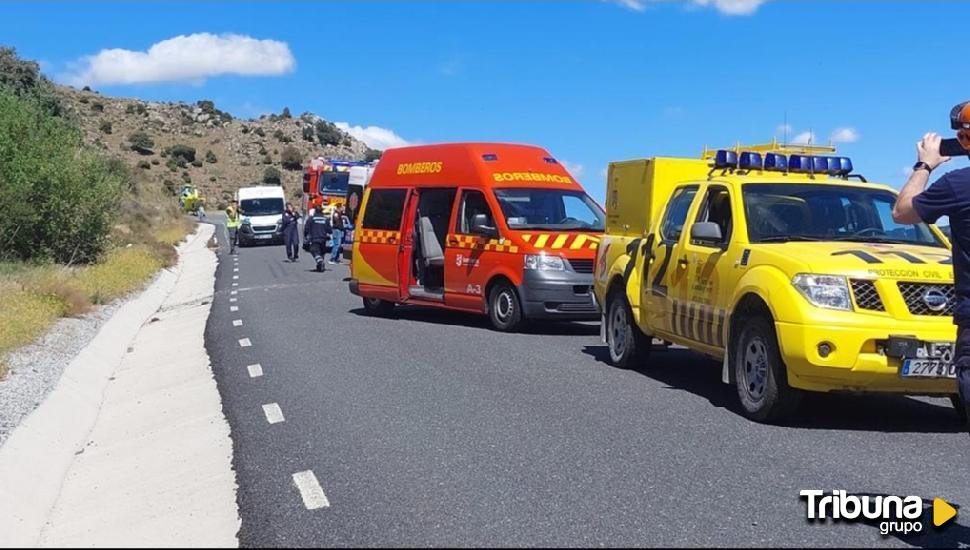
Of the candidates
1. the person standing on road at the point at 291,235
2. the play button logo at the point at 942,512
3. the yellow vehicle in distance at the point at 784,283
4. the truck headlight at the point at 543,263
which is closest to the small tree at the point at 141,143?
the person standing on road at the point at 291,235

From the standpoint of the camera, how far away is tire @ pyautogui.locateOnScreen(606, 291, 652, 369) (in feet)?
34.3

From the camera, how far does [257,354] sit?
1223 cm

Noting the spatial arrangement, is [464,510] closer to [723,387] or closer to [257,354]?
[723,387]

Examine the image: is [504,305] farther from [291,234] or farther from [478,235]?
[291,234]

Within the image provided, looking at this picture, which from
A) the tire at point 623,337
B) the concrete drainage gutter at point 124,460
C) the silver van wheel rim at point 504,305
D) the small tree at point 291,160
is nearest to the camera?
the concrete drainage gutter at point 124,460

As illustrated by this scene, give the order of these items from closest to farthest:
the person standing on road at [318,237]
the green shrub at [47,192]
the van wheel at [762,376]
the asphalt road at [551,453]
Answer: the asphalt road at [551,453]
the van wheel at [762,376]
the green shrub at [47,192]
the person standing on road at [318,237]

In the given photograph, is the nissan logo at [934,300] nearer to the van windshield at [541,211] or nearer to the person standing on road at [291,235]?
the van windshield at [541,211]

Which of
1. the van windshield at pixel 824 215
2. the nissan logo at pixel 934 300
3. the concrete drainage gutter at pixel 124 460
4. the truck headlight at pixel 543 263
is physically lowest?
the concrete drainage gutter at pixel 124 460

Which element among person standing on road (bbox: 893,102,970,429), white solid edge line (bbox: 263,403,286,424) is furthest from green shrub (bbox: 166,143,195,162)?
person standing on road (bbox: 893,102,970,429)

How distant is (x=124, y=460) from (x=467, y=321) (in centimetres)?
867

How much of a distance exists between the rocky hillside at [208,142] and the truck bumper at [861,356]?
280 ft

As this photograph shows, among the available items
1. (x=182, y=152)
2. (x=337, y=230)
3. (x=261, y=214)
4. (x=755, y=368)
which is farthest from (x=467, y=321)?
(x=182, y=152)

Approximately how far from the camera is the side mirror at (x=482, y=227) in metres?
14.3

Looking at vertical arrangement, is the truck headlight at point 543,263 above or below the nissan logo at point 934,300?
below
